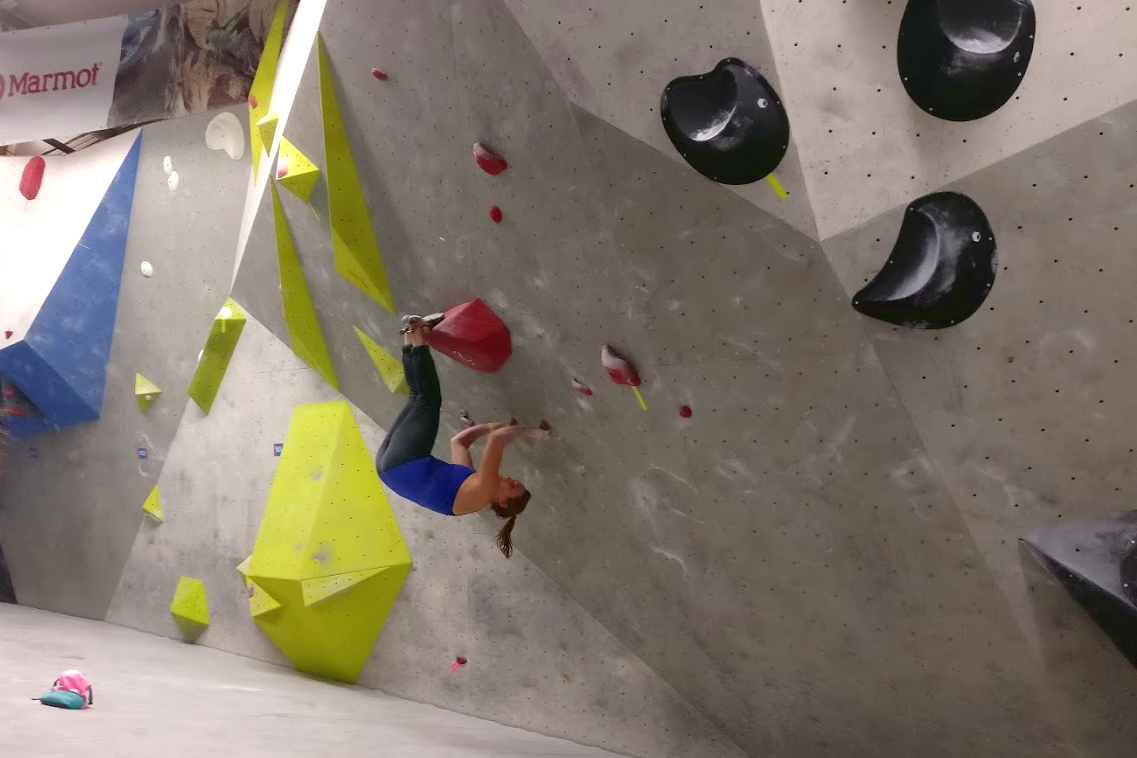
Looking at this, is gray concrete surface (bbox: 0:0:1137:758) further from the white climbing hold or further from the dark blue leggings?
the white climbing hold

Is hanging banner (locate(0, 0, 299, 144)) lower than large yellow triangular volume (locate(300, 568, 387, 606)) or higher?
higher

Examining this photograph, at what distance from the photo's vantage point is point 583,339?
2787mm

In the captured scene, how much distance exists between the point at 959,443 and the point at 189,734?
236 cm

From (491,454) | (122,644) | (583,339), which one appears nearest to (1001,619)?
(583,339)

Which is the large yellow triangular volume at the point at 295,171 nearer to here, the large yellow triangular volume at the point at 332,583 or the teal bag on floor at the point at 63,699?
the large yellow triangular volume at the point at 332,583

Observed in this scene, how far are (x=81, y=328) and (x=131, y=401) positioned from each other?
55 centimetres

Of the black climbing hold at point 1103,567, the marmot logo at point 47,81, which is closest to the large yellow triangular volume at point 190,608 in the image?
the marmot logo at point 47,81

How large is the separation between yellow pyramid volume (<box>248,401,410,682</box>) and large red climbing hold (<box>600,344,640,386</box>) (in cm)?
166

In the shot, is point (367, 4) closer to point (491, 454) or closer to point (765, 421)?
point (491, 454)

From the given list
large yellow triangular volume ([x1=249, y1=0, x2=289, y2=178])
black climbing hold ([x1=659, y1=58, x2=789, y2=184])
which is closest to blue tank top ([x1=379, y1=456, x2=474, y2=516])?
black climbing hold ([x1=659, y1=58, x2=789, y2=184])

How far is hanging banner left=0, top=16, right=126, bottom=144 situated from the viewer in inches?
186

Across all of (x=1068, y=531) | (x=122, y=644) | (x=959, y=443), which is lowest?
(x=122, y=644)

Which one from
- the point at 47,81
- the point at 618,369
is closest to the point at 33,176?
the point at 47,81

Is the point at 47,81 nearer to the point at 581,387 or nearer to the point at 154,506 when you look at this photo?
the point at 154,506
